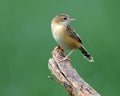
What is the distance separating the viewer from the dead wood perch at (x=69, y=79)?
6.59 meters

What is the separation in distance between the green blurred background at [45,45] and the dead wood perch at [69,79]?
161 cm

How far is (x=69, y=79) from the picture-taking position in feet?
22.0

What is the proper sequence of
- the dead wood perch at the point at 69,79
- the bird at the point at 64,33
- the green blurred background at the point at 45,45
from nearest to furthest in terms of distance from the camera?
1. the dead wood perch at the point at 69,79
2. the bird at the point at 64,33
3. the green blurred background at the point at 45,45

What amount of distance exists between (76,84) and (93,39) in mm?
2660

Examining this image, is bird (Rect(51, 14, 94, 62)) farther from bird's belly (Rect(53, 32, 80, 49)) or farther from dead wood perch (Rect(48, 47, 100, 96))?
dead wood perch (Rect(48, 47, 100, 96))

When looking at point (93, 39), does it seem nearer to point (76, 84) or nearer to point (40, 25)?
point (40, 25)

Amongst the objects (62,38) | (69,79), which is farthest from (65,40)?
(69,79)

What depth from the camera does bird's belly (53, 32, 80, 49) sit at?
7.78 m

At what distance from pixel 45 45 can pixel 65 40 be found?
1.29 metres

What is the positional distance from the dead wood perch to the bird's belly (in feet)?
1.77

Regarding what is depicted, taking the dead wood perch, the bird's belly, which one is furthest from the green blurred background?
the dead wood perch

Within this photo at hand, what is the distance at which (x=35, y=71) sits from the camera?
8914 mm

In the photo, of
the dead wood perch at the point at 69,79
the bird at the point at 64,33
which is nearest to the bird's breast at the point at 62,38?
the bird at the point at 64,33

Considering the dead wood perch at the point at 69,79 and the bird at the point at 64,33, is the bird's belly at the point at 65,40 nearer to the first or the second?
the bird at the point at 64,33
